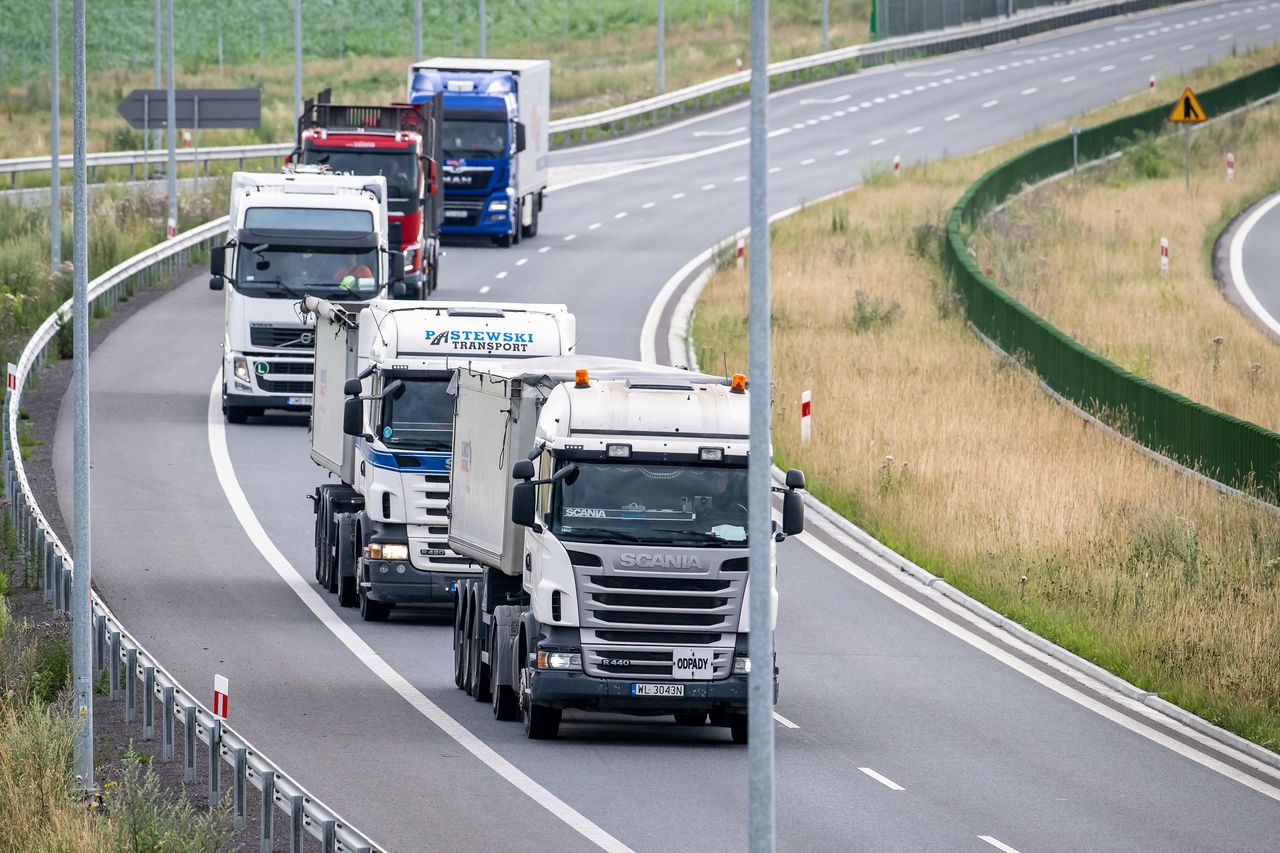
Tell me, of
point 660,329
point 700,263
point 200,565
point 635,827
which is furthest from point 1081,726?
→ point 700,263

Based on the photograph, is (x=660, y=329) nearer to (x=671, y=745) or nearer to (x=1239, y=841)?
(x=671, y=745)

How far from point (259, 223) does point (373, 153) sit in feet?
25.2

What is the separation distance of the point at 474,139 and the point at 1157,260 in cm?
1527

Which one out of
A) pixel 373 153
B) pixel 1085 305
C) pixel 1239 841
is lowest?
pixel 1239 841

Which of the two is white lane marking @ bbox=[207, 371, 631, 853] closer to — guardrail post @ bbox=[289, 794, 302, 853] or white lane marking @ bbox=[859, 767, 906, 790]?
guardrail post @ bbox=[289, 794, 302, 853]

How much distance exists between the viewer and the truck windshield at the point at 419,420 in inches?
913

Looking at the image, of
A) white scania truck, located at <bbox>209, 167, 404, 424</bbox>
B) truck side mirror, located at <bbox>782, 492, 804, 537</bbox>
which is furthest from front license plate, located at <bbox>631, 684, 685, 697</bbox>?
white scania truck, located at <bbox>209, 167, 404, 424</bbox>

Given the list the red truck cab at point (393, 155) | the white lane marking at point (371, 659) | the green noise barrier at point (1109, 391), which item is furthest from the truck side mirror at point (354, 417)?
the red truck cab at point (393, 155)

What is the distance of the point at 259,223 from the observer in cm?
3469

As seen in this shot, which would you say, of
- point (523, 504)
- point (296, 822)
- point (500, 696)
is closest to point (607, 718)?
point (500, 696)

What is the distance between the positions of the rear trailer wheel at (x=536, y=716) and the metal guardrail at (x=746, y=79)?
1591 inches

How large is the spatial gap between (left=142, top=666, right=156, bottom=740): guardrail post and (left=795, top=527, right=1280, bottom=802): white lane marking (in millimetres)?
8096

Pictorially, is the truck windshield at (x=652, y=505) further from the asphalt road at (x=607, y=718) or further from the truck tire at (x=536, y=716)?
the asphalt road at (x=607, y=718)

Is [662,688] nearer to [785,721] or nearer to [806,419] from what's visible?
[785,721]
